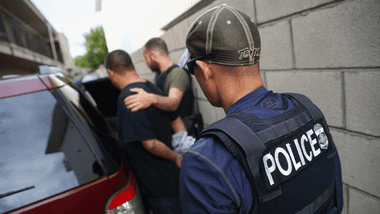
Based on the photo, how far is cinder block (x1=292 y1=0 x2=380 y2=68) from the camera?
1.66m

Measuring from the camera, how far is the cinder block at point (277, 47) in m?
2.33

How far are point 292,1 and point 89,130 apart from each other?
2.18 m

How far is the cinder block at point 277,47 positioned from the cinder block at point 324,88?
150 mm

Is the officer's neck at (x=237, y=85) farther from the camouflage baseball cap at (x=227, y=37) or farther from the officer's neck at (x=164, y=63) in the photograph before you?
the officer's neck at (x=164, y=63)

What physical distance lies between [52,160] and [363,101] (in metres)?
2.39

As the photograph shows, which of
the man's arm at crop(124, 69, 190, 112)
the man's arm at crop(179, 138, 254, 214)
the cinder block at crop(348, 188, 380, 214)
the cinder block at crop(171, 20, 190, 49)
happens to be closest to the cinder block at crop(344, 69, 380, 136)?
the cinder block at crop(348, 188, 380, 214)

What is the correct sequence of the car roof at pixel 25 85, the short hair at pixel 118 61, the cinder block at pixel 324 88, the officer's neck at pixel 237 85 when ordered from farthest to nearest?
the short hair at pixel 118 61, the cinder block at pixel 324 88, the car roof at pixel 25 85, the officer's neck at pixel 237 85

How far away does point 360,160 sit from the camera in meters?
1.95

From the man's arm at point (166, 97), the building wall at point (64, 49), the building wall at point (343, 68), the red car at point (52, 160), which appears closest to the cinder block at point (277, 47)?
the building wall at point (343, 68)

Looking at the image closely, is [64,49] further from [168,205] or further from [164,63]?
[168,205]

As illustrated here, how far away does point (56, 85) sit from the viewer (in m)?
1.74

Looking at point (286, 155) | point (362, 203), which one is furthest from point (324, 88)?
point (286, 155)

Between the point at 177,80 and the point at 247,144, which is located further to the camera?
the point at 177,80

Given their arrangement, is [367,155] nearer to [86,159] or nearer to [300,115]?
[300,115]
